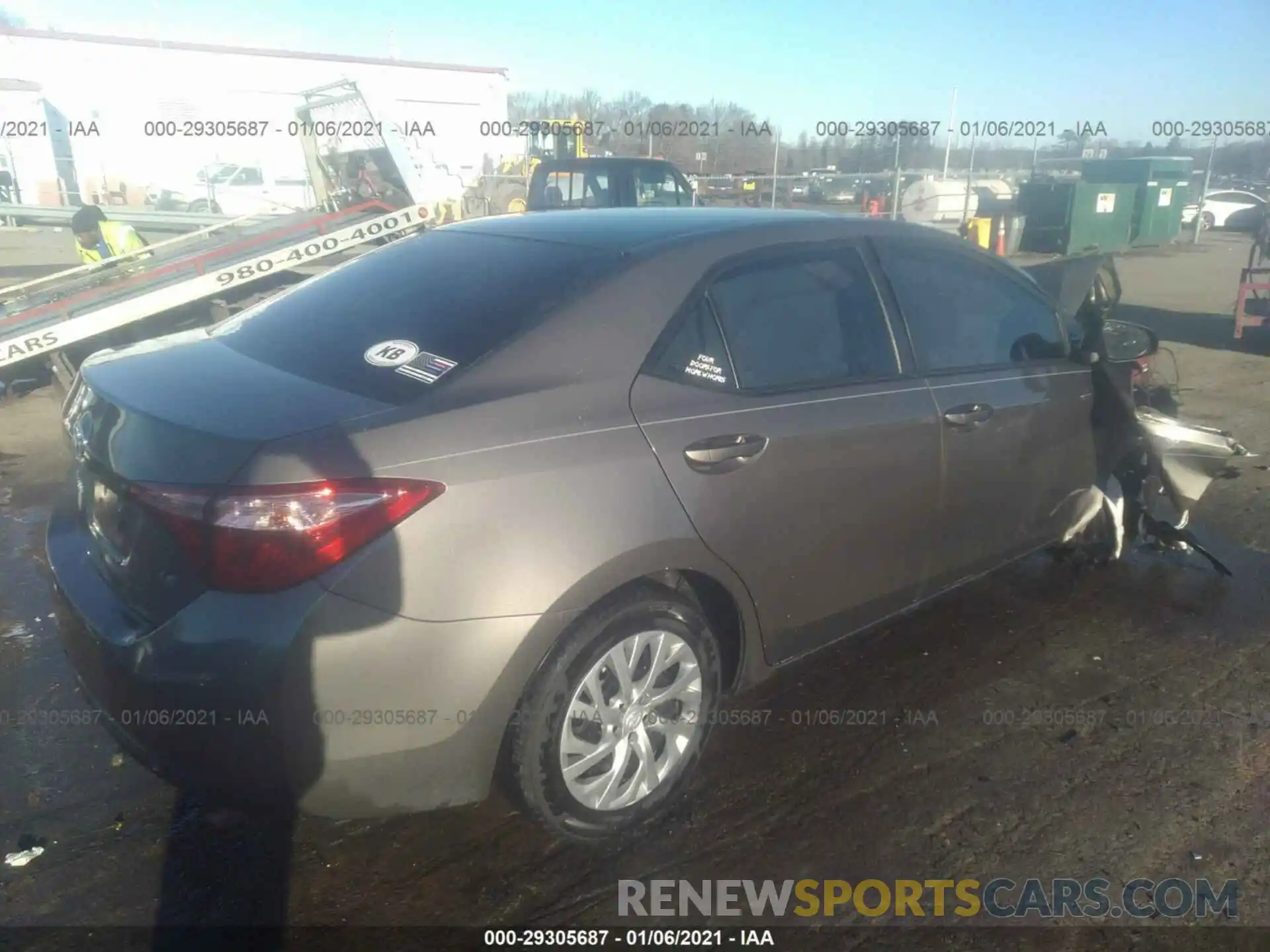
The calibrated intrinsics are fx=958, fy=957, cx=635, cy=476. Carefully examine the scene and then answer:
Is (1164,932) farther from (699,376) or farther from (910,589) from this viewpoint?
(699,376)

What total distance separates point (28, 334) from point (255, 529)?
6536 mm

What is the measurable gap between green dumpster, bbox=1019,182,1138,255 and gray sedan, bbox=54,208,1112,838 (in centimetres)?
1970

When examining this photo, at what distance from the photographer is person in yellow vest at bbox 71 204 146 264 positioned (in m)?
9.59

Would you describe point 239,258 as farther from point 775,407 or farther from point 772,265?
point 775,407

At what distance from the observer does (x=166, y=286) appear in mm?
8117

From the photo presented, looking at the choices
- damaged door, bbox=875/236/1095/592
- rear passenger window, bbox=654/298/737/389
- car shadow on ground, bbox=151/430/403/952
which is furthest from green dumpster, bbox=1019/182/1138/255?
car shadow on ground, bbox=151/430/403/952

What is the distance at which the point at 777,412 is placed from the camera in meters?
2.87

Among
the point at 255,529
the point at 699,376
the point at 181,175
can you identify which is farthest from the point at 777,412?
the point at 181,175

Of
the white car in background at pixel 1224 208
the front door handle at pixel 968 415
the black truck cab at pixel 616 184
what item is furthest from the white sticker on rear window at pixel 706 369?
the white car in background at pixel 1224 208

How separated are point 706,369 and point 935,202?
19487mm

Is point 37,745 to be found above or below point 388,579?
below
